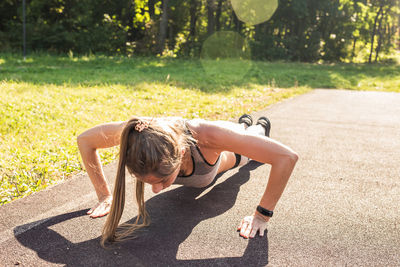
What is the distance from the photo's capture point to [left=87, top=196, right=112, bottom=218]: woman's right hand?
2.67 meters

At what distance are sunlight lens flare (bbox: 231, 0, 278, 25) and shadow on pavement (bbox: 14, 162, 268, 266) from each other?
2408 cm

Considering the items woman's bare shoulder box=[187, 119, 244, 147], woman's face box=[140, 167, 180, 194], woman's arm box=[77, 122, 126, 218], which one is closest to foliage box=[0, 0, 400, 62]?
woman's arm box=[77, 122, 126, 218]

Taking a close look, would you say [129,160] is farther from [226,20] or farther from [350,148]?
[226,20]

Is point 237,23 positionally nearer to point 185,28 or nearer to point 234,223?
point 185,28

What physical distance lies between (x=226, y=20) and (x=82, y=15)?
13489mm

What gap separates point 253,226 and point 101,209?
3.88ft

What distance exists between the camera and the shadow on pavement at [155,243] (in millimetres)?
2141

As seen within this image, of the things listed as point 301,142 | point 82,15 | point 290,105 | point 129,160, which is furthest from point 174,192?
point 82,15

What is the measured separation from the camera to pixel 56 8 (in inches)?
779

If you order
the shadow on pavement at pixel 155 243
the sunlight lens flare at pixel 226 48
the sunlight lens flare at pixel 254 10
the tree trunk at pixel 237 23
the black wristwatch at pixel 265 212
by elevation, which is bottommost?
the shadow on pavement at pixel 155 243

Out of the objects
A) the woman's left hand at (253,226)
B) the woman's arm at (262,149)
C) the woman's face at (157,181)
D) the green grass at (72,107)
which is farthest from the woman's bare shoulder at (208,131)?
the green grass at (72,107)

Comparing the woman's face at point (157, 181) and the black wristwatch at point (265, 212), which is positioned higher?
the woman's face at point (157, 181)

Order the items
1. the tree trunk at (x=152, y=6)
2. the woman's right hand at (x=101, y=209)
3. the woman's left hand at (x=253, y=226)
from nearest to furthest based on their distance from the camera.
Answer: the woman's left hand at (x=253, y=226) → the woman's right hand at (x=101, y=209) → the tree trunk at (x=152, y=6)

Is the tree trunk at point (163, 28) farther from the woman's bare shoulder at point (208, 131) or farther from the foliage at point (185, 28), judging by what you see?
the woman's bare shoulder at point (208, 131)
